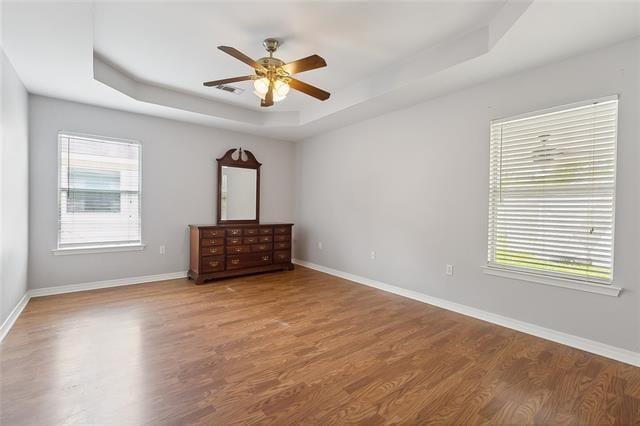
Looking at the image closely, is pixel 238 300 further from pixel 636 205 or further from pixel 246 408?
pixel 636 205

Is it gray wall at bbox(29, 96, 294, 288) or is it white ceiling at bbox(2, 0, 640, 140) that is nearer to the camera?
white ceiling at bbox(2, 0, 640, 140)

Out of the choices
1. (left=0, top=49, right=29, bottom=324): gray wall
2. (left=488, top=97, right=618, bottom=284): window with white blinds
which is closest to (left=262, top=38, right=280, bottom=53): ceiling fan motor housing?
(left=0, top=49, right=29, bottom=324): gray wall

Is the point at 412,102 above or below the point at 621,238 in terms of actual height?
above

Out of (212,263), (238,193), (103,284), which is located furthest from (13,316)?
(238,193)

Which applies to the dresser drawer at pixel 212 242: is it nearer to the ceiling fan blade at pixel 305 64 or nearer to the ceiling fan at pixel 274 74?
the ceiling fan at pixel 274 74

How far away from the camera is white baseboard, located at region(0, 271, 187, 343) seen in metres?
2.75

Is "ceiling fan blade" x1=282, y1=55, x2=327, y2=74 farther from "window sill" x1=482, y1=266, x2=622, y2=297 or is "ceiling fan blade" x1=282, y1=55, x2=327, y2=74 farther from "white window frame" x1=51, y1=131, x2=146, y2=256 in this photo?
"white window frame" x1=51, y1=131, x2=146, y2=256

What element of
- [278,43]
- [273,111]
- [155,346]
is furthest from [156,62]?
[155,346]

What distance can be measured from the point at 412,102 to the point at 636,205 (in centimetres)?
231

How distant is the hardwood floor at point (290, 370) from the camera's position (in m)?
1.70

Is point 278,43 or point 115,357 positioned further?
point 278,43

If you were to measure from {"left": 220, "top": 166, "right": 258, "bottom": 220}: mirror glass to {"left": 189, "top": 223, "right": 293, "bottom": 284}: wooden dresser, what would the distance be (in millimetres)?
475

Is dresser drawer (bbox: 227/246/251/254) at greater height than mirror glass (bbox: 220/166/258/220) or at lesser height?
lesser

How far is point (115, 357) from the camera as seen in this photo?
7.38 ft
